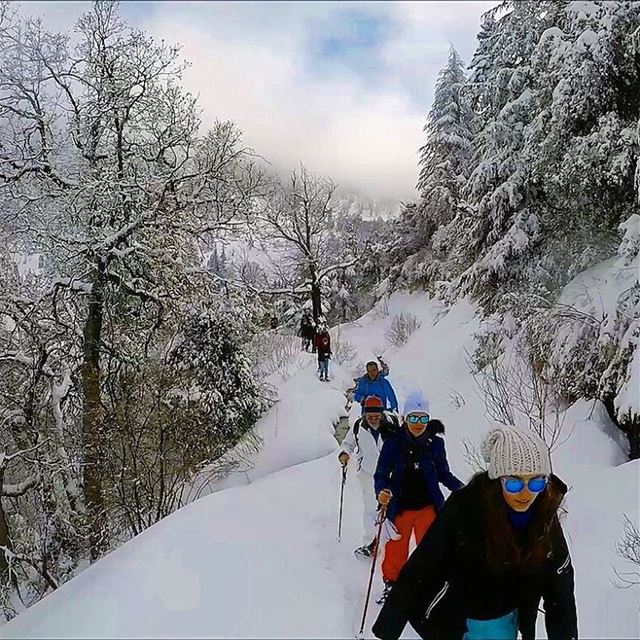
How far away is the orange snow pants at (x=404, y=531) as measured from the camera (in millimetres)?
4523

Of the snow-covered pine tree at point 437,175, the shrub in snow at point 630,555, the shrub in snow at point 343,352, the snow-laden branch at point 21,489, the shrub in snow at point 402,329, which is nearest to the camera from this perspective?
the shrub in snow at point 630,555

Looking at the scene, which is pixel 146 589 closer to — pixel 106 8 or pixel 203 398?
pixel 203 398

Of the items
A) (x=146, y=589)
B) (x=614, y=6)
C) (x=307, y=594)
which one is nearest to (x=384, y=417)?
(x=307, y=594)

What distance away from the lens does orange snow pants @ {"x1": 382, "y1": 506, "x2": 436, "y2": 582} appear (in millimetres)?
4523

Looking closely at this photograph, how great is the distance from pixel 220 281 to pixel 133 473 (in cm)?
480

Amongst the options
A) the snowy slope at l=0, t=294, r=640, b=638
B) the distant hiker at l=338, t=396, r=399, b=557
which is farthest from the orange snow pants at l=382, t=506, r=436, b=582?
the distant hiker at l=338, t=396, r=399, b=557

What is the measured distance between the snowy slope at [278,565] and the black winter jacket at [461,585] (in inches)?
95.9

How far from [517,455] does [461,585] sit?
51cm

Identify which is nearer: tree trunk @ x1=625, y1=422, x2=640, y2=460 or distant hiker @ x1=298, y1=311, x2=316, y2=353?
tree trunk @ x1=625, y1=422, x2=640, y2=460

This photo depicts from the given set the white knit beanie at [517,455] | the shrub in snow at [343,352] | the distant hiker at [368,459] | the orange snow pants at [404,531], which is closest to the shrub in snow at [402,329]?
the shrub in snow at [343,352]

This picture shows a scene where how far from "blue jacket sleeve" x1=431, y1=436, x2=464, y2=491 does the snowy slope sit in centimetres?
127

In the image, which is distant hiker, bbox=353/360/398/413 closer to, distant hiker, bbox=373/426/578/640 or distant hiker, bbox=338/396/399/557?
distant hiker, bbox=338/396/399/557

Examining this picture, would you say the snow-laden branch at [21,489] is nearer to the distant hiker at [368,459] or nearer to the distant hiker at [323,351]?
the distant hiker at [323,351]

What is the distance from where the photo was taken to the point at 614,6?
27.3ft
